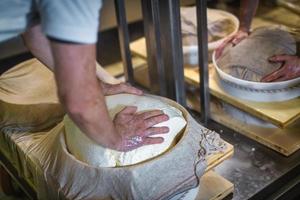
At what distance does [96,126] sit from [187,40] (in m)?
0.95

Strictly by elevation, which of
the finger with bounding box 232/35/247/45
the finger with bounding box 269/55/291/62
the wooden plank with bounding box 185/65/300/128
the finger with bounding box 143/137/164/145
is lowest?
the wooden plank with bounding box 185/65/300/128

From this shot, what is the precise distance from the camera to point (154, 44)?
1567mm

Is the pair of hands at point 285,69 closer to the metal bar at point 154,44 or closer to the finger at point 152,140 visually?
the metal bar at point 154,44

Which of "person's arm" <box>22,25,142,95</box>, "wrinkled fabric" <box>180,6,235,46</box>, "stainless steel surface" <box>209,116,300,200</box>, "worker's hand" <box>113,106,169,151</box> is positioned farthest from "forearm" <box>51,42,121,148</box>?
"wrinkled fabric" <box>180,6,235,46</box>

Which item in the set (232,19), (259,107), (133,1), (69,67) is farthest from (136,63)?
(69,67)

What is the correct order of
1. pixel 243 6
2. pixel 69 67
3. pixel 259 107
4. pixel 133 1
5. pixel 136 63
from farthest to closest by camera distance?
1. pixel 133 1
2. pixel 136 63
3. pixel 243 6
4. pixel 259 107
5. pixel 69 67

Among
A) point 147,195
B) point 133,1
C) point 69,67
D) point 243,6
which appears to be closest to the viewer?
point 69,67

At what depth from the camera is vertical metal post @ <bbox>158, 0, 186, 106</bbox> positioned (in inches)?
56.6

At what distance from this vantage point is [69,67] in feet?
2.70

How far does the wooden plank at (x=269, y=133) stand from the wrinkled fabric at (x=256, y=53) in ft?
0.60

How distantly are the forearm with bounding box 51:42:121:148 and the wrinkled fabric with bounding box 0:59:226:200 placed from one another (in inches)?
5.8

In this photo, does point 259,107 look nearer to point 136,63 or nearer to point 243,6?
point 243,6

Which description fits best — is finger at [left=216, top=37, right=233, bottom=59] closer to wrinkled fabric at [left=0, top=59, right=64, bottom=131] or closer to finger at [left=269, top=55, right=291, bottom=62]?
finger at [left=269, top=55, right=291, bottom=62]

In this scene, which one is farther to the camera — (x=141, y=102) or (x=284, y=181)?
(x=284, y=181)
